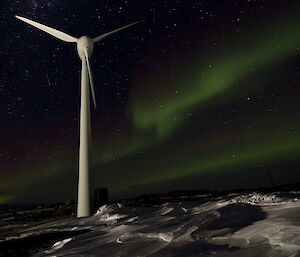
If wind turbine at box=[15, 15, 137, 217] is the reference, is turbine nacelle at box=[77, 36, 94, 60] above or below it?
above

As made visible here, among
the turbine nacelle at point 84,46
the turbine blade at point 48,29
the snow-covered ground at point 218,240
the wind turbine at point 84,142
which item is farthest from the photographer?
the turbine nacelle at point 84,46

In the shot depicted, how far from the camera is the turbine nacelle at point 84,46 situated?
101 feet

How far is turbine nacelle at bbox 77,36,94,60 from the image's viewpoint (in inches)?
1208

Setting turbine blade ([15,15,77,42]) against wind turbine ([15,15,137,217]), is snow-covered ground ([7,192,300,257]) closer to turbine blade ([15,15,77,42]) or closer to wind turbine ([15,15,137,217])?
wind turbine ([15,15,137,217])

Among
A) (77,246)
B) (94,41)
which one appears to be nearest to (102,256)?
(77,246)

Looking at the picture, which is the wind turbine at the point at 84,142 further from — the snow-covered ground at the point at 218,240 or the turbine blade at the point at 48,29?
the snow-covered ground at the point at 218,240

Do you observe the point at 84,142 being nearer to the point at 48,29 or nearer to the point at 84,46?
the point at 84,46

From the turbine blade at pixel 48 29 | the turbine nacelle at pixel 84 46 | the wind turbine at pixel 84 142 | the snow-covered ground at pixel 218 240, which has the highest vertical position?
the turbine blade at pixel 48 29

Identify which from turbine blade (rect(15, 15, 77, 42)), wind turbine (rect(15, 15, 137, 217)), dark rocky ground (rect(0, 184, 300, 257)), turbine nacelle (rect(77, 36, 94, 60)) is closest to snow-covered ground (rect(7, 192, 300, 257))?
dark rocky ground (rect(0, 184, 300, 257))

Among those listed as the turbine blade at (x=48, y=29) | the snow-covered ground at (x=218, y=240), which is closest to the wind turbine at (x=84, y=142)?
the turbine blade at (x=48, y=29)

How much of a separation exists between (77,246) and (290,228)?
703cm

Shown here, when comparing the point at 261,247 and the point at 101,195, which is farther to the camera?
the point at 101,195

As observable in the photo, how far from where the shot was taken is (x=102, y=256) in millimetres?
8469

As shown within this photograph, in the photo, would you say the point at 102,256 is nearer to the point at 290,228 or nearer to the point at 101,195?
the point at 290,228
